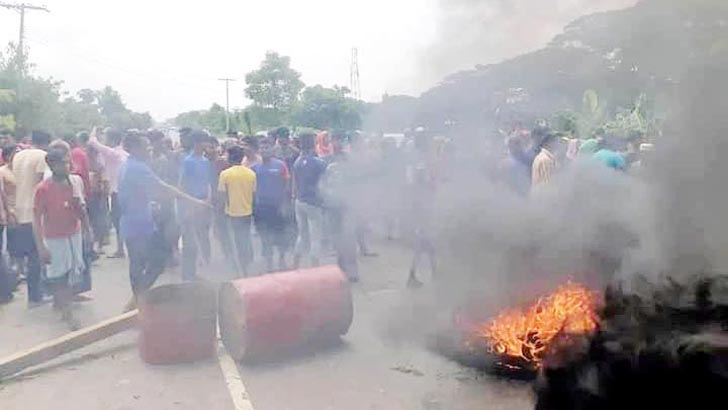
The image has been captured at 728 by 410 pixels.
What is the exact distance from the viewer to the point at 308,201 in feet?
29.7

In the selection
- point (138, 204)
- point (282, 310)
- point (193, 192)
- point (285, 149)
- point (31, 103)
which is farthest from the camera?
point (31, 103)

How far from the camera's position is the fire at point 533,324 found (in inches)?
201

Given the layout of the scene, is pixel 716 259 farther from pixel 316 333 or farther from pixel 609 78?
pixel 609 78

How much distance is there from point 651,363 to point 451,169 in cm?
636

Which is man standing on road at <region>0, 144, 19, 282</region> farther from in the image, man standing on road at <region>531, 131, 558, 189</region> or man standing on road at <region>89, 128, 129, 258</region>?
man standing on road at <region>531, 131, 558, 189</region>

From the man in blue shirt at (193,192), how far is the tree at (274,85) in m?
13.3

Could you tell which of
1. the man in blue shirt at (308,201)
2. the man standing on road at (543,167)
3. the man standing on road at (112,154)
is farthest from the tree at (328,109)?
the man standing on road at (543,167)

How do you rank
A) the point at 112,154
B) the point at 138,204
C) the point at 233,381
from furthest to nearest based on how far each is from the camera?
1. the point at 112,154
2. the point at 138,204
3. the point at 233,381

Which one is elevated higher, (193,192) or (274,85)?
(274,85)

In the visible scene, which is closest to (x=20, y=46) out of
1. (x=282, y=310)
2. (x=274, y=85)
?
(x=274, y=85)

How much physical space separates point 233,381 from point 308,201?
378 cm

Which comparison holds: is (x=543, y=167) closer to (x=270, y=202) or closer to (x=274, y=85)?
(x=270, y=202)

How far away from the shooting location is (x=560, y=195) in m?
6.32

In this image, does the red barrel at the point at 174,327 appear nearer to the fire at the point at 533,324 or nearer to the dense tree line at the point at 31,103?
the fire at the point at 533,324
